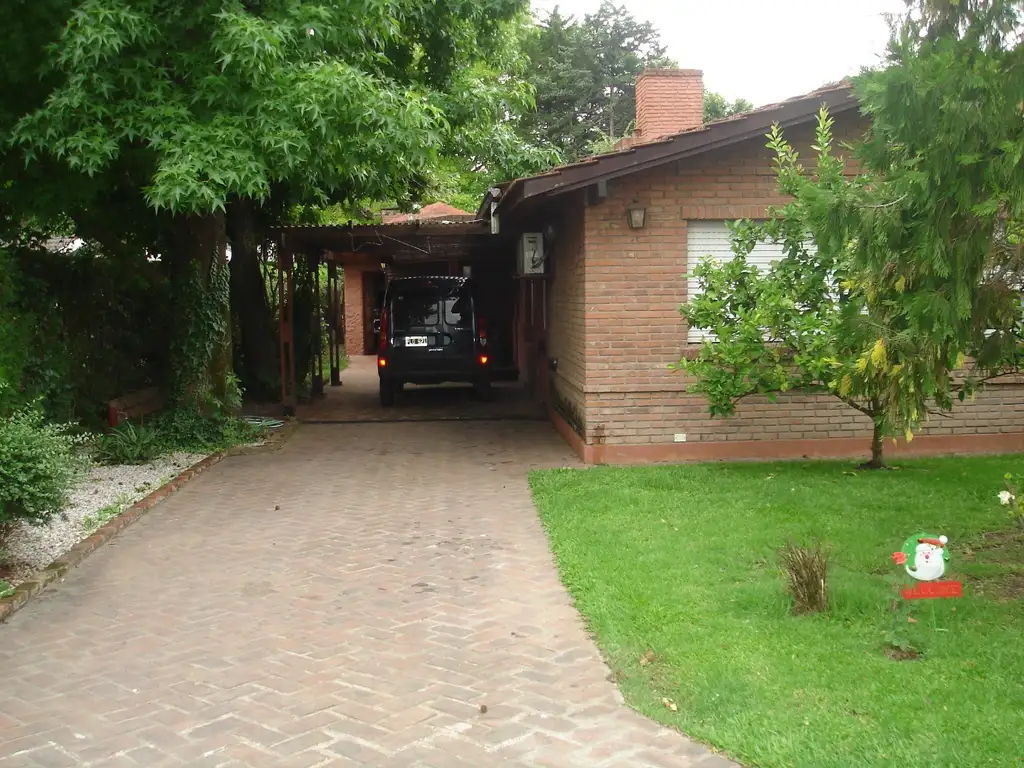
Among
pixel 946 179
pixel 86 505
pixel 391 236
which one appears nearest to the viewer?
pixel 946 179

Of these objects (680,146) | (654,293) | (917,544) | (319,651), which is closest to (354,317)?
(654,293)

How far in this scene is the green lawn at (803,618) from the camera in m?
4.04

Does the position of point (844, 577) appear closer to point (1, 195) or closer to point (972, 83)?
point (972, 83)

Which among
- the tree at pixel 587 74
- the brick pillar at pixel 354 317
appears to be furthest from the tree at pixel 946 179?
the tree at pixel 587 74

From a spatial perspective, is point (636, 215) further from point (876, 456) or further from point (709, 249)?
point (876, 456)

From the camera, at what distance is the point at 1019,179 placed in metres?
4.15

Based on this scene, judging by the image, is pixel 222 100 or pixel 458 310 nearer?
pixel 222 100

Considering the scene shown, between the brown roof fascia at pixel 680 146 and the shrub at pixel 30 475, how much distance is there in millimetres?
5227

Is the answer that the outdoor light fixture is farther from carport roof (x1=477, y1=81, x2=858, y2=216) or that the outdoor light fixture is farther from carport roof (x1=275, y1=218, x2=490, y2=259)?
carport roof (x1=275, y1=218, x2=490, y2=259)

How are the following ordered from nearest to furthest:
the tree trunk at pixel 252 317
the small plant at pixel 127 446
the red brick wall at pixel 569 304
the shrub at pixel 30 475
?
the shrub at pixel 30 475, the red brick wall at pixel 569 304, the small plant at pixel 127 446, the tree trunk at pixel 252 317

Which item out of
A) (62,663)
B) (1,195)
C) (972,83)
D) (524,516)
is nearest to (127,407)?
(1,195)

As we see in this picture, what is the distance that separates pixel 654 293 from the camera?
10.5 m

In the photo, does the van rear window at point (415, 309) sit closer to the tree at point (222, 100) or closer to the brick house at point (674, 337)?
the tree at point (222, 100)

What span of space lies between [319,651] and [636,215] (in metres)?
6.42
